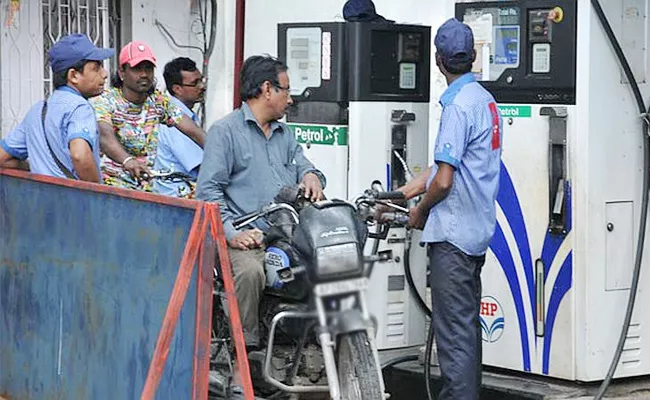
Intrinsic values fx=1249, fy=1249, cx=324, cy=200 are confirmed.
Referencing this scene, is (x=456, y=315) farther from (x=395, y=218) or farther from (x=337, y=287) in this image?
(x=337, y=287)

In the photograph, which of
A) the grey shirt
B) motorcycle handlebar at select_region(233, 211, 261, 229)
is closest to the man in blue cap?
the grey shirt

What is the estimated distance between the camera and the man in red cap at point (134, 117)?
268 inches

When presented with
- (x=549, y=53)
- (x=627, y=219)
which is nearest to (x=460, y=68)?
(x=549, y=53)

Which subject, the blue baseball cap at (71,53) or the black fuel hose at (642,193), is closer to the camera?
the black fuel hose at (642,193)

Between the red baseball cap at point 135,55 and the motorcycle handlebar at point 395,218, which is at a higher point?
the red baseball cap at point 135,55

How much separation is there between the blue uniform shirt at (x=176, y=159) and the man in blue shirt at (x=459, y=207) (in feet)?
4.75

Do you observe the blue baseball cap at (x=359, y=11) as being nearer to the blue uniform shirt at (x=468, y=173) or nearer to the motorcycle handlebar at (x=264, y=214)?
the blue uniform shirt at (x=468, y=173)

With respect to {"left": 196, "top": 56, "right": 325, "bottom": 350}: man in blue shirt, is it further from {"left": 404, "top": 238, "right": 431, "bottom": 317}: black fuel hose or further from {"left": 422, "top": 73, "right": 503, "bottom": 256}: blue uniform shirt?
{"left": 404, "top": 238, "right": 431, "bottom": 317}: black fuel hose

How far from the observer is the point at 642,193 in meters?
6.33

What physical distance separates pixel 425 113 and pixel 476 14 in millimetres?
934

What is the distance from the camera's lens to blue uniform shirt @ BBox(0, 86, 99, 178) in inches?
238

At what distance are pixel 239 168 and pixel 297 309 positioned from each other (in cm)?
116

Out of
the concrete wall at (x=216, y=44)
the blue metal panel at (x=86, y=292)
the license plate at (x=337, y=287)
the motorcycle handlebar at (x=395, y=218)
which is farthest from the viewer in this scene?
the concrete wall at (x=216, y=44)

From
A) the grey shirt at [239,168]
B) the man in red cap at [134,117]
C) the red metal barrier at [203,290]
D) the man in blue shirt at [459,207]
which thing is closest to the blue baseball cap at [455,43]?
the man in blue shirt at [459,207]
